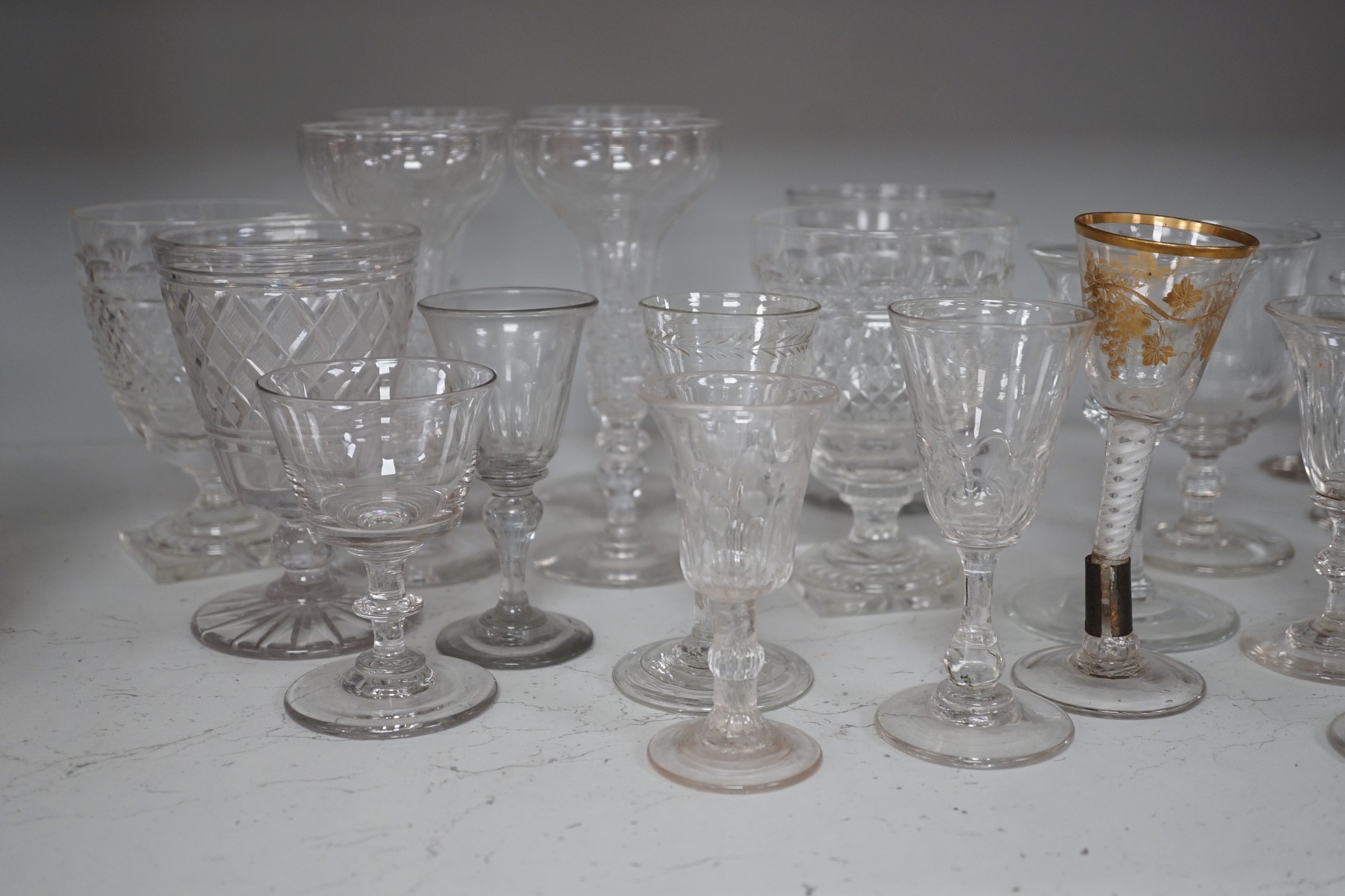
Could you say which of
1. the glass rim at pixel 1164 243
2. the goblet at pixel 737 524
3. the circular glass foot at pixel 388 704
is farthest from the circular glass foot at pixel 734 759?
the glass rim at pixel 1164 243

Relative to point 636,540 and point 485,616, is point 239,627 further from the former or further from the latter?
point 636,540

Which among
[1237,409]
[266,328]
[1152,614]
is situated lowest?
[1152,614]

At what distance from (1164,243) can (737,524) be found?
30cm

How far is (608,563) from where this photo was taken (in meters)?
1.11

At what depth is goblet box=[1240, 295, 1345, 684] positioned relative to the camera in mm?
847

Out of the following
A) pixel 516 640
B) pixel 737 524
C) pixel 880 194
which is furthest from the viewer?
pixel 880 194

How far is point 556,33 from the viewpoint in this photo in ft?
4.62

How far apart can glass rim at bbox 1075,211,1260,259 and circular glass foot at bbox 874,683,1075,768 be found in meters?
0.27

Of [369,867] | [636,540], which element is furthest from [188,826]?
[636,540]

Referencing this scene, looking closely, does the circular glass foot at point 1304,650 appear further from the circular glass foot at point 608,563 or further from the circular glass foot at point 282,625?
the circular glass foot at point 282,625

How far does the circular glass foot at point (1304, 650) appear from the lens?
89 centimetres

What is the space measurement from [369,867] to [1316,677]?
604mm

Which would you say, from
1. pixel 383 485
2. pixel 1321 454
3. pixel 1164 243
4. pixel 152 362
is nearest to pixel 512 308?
pixel 383 485

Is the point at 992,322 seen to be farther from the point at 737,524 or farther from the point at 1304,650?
the point at 1304,650
